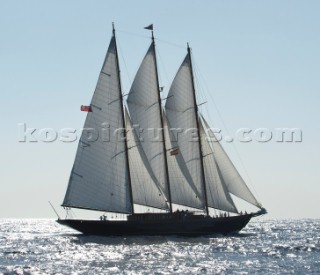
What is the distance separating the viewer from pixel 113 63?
68.6 meters

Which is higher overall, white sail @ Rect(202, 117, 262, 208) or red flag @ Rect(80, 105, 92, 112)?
red flag @ Rect(80, 105, 92, 112)

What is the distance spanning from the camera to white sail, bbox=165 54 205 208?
72.6m

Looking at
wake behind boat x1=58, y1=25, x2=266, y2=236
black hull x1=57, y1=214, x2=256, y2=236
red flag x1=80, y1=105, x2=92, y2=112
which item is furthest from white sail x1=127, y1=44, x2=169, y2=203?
red flag x1=80, y1=105, x2=92, y2=112

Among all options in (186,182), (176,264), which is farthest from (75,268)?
(186,182)

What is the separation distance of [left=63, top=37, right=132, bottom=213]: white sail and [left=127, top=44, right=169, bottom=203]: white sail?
204 centimetres

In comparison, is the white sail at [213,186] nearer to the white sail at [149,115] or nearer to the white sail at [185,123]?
the white sail at [185,123]

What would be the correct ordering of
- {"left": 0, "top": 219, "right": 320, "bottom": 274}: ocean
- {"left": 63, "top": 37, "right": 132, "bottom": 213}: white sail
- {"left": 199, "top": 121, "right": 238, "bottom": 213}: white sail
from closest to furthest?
{"left": 0, "top": 219, "right": 320, "bottom": 274}: ocean < {"left": 63, "top": 37, "right": 132, "bottom": 213}: white sail < {"left": 199, "top": 121, "right": 238, "bottom": 213}: white sail

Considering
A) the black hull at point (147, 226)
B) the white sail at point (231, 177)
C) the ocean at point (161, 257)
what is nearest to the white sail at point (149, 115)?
the black hull at point (147, 226)

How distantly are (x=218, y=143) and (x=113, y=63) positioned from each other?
51.6 feet

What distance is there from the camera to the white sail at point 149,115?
70188mm

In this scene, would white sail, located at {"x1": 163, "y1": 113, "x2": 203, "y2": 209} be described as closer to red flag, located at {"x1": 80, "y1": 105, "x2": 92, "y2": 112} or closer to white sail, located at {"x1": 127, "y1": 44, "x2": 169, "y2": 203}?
white sail, located at {"x1": 127, "y1": 44, "x2": 169, "y2": 203}

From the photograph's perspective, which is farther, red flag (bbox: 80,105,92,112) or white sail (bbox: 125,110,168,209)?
white sail (bbox: 125,110,168,209)

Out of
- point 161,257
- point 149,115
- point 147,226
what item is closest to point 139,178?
point 147,226

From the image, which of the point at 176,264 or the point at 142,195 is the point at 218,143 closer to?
the point at 142,195
